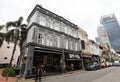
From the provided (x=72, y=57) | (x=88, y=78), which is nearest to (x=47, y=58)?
(x=72, y=57)

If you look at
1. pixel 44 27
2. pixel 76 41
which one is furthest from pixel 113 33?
pixel 44 27

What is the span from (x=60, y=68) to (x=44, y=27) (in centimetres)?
847

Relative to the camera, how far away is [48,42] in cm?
1927

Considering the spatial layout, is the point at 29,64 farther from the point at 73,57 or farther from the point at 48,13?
the point at 73,57

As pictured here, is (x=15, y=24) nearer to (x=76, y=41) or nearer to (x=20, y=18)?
(x=20, y=18)

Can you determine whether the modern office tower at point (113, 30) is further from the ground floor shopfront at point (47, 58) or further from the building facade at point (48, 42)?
the ground floor shopfront at point (47, 58)

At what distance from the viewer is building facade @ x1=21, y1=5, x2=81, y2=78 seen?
16.9 m

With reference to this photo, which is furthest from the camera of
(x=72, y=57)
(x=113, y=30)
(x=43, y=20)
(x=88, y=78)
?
(x=113, y=30)

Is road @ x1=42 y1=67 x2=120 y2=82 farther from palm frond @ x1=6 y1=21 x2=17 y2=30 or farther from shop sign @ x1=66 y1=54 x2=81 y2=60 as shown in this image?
palm frond @ x1=6 y1=21 x2=17 y2=30

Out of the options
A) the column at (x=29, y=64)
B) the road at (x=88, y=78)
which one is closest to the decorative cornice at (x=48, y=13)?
the column at (x=29, y=64)

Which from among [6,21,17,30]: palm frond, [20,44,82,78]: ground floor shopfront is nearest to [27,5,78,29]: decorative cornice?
[6,21,17,30]: palm frond

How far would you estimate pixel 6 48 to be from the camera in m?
32.9


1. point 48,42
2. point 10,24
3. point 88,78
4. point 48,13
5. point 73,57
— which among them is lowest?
point 88,78

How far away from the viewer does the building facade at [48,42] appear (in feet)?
55.4
